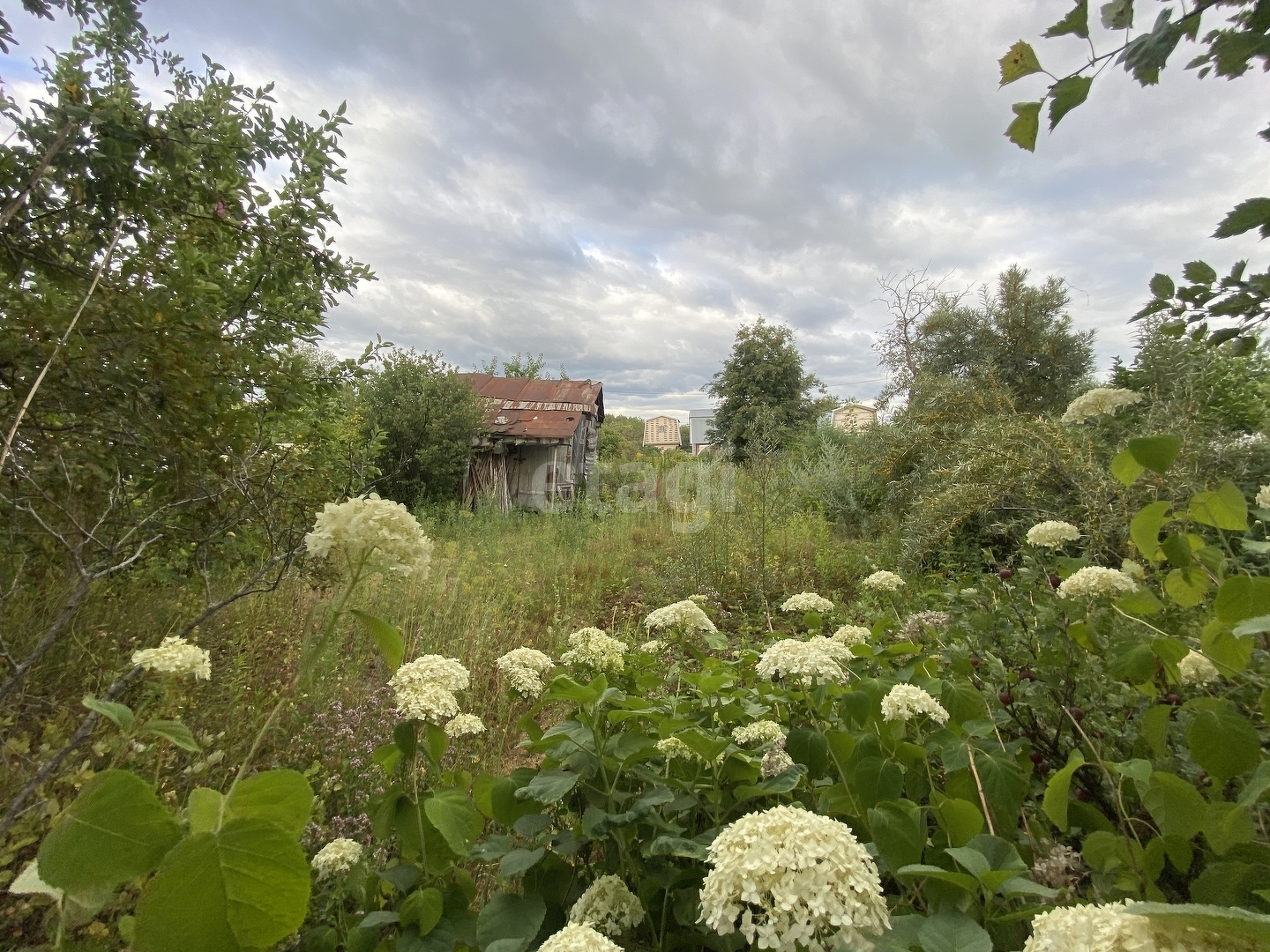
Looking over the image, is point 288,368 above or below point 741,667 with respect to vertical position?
above

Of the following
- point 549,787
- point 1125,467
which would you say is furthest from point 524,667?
point 1125,467

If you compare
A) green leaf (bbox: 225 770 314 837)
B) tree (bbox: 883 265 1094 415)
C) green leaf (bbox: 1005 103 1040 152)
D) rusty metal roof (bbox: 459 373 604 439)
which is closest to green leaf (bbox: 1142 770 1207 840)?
green leaf (bbox: 1005 103 1040 152)

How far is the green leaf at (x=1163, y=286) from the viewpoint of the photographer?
3.98ft

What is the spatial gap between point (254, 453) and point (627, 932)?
204cm

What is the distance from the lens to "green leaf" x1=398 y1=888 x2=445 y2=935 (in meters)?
0.93

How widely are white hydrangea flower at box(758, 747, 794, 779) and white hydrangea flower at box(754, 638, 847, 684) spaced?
161mm

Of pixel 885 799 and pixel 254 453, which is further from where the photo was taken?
pixel 254 453

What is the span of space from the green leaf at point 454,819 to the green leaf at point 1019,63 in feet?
5.15

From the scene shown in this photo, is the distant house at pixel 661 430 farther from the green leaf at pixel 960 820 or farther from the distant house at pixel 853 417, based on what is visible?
the green leaf at pixel 960 820

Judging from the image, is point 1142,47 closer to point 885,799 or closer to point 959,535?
point 885,799

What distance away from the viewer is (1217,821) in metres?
0.80

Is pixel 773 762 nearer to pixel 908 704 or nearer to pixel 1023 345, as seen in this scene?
pixel 908 704

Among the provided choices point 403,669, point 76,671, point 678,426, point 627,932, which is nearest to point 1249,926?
point 627,932

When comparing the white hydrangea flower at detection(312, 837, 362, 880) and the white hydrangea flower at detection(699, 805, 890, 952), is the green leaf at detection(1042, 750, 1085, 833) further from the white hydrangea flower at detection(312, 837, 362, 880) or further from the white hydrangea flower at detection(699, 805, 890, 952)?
A: the white hydrangea flower at detection(312, 837, 362, 880)
